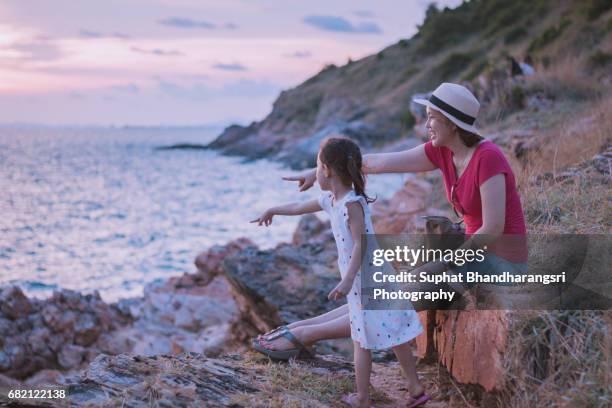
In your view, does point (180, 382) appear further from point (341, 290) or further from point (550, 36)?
point (550, 36)

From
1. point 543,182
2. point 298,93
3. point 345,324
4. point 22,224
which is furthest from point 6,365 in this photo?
point 298,93

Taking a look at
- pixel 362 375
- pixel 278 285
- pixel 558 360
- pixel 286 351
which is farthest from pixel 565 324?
pixel 278 285

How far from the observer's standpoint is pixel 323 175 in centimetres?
386

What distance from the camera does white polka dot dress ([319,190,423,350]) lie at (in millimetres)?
3752

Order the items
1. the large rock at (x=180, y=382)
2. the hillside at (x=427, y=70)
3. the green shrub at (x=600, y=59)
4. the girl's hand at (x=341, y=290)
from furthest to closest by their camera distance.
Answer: the hillside at (x=427, y=70) < the green shrub at (x=600, y=59) < the girl's hand at (x=341, y=290) < the large rock at (x=180, y=382)

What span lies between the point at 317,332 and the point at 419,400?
0.82 m

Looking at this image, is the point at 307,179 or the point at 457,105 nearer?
the point at 457,105

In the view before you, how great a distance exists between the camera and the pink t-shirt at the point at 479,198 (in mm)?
3738

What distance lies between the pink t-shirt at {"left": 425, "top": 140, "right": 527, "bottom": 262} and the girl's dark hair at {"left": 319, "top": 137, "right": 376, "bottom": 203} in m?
0.65

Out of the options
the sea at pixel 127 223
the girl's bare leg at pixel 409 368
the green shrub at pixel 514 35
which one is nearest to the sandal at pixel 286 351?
the girl's bare leg at pixel 409 368

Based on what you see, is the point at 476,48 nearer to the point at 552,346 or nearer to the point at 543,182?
the point at 543,182

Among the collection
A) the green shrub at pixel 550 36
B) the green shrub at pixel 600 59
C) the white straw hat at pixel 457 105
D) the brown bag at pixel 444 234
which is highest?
the green shrub at pixel 550 36

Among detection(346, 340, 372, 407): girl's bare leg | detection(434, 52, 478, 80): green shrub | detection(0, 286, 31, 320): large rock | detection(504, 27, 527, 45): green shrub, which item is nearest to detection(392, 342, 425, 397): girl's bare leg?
detection(346, 340, 372, 407): girl's bare leg

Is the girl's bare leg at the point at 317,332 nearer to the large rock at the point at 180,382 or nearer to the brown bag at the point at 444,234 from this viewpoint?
the large rock at the point at 180,382
